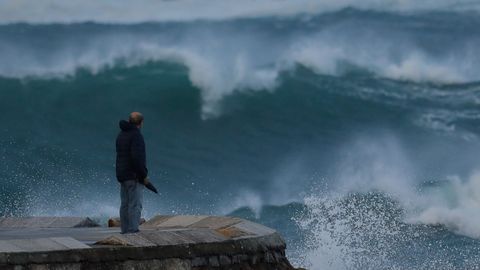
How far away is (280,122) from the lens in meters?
32.1

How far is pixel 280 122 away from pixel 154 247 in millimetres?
18879

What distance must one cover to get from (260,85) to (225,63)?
1469 millimetres

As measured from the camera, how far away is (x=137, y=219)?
1432 centimetres

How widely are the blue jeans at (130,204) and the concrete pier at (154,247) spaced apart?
0.70 ft

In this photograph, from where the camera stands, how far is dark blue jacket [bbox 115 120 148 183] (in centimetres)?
1398

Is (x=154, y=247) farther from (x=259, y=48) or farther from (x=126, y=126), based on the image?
(x=259, y=48)

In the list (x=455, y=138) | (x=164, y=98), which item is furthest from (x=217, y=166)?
(x=455, y=138)

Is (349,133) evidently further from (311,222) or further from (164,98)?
(311,222)

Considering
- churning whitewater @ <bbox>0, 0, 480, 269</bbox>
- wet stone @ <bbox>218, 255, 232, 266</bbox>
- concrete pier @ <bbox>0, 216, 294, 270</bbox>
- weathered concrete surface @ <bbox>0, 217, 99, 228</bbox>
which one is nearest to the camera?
concrete pier @ <bbox>0, 216, 294, 270</bbox>

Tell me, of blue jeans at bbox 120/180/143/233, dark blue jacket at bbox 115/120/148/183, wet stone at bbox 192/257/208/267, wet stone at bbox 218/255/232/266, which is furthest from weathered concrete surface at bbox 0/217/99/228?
wet stone at bbox 192/257/208/267

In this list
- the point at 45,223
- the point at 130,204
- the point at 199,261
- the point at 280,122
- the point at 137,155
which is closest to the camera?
the point at 199,261

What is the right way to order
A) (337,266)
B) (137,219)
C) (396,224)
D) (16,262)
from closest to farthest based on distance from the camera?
(16,262), (137,219), (337,266), (396,224)

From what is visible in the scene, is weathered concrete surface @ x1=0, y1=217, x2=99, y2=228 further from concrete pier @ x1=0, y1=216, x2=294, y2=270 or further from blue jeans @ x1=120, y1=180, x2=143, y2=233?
blue jeans @ x1=120, y1=180, x2=143, y2=233

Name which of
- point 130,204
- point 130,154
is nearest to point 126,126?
point 130,154
